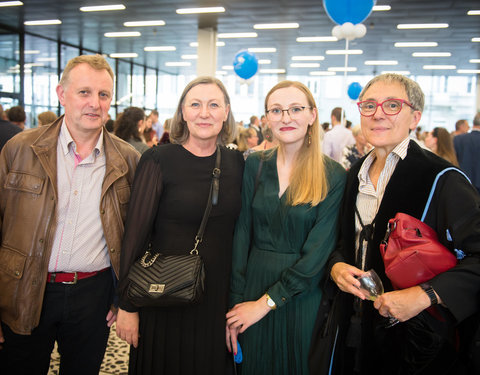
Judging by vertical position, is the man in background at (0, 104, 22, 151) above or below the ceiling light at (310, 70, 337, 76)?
below

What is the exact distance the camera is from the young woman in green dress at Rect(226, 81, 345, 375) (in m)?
1.81

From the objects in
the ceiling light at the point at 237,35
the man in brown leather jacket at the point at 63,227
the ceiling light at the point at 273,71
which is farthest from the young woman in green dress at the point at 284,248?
the ceiling light at the point at 273,71

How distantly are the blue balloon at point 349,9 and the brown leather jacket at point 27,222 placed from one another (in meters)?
4.98

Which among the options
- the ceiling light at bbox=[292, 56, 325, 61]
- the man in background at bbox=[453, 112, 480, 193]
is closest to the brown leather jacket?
the man in background at bbox=[453, 112, 480, 193]

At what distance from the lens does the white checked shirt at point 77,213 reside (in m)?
1.81

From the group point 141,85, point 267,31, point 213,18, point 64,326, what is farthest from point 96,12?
point 64,326

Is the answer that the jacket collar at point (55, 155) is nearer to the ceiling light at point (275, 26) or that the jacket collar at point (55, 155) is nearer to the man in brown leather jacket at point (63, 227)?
the man in brown leather jacket at point (63, 227)

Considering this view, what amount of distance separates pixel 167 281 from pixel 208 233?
0.31 m

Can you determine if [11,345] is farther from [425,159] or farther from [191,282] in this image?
[425,159]

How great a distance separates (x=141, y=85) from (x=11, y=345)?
15991 millimetres

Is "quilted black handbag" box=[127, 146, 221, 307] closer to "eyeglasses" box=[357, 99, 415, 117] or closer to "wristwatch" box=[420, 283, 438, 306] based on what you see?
"wristwatch" box=[420, 283, 438, 306]

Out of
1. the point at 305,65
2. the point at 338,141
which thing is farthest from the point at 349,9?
the point at 305,65

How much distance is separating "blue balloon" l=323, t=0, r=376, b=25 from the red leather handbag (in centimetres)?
499

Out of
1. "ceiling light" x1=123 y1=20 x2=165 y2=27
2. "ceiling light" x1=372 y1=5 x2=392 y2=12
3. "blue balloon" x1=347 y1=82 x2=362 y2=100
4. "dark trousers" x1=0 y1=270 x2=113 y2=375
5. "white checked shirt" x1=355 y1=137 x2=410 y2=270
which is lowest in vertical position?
"dark trousers" x1=0 y1=270 x2=113 y2=375
